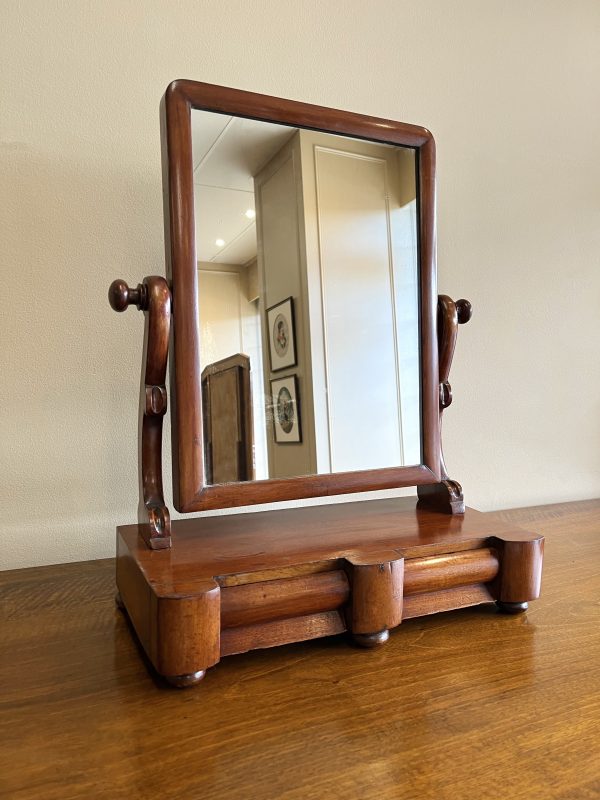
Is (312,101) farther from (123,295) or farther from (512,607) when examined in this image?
(512,607)

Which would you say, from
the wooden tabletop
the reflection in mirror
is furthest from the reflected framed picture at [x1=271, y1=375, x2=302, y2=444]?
the wooden tabletop

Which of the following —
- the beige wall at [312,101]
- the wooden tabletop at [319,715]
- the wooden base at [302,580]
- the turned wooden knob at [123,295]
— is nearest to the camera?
the wooden tabletop at [319,715]

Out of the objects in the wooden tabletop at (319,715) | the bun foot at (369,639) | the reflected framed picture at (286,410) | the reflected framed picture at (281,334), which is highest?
the reflected framed picture at (281,334)

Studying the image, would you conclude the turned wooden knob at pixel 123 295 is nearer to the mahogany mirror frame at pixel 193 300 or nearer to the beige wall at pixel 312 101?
the mahogany mirror frame at pixel 193 300

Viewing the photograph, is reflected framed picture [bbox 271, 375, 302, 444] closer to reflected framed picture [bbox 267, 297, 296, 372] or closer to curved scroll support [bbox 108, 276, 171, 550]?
reflected framed picture [bbox 267, 297, 296, 372]

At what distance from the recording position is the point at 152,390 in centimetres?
69

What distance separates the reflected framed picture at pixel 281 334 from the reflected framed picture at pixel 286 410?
0.07ft

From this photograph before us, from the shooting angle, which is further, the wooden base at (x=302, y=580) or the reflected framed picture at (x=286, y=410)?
the reflected framed picture at (x=286, y=410)

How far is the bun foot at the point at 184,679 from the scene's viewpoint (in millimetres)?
522

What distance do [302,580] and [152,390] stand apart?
277 mm

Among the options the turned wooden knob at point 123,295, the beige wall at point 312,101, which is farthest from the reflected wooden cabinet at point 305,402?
the beige wall at point 312,101

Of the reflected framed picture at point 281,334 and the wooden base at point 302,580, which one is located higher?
the reflected framed picture at point 281,334

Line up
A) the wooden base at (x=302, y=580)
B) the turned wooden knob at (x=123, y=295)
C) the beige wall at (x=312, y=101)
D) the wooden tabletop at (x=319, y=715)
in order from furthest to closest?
the beige wall at (x=312, y=101) → the turned wooden knob at (x=123, y=295) → the wooden base at (x=302, y=580) → the wooden tabletop at (x=319, y=715)

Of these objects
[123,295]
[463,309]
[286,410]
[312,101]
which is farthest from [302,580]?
[312,101]
